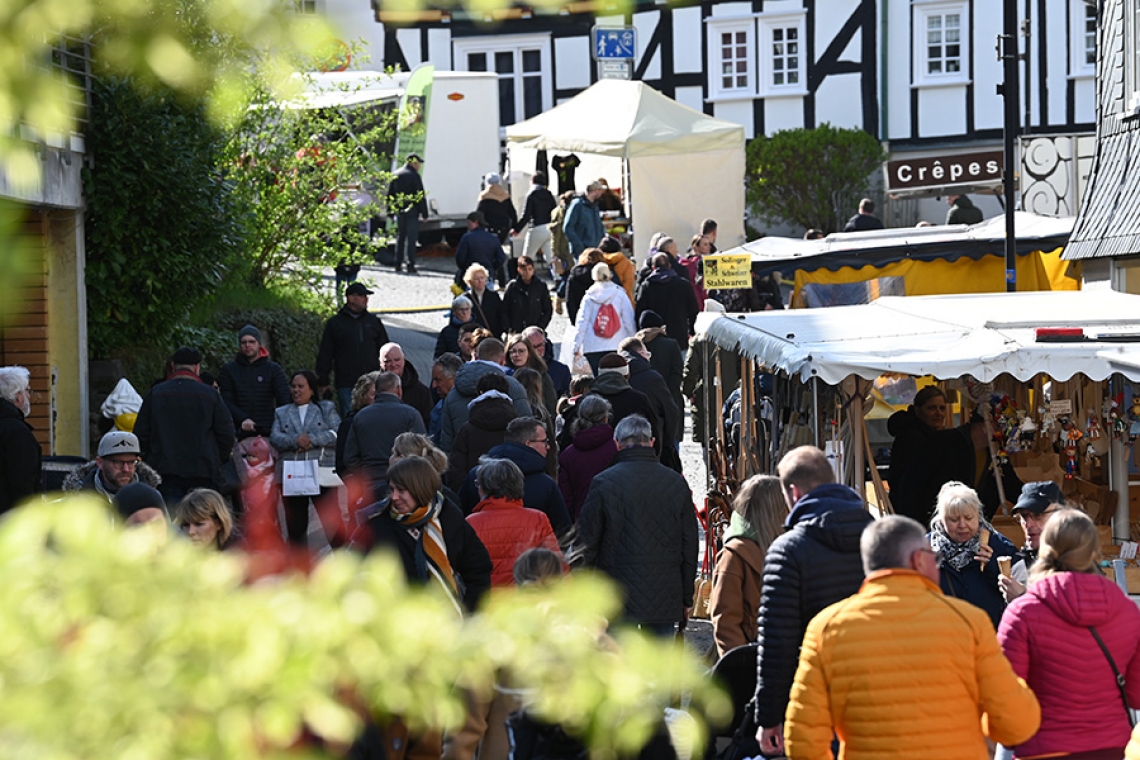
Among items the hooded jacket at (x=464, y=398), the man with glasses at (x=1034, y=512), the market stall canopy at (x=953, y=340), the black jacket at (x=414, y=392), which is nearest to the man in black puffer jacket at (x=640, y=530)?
the market stall canopy at (x=953, y=340)

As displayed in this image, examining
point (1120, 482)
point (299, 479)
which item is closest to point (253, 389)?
point (299, 479)

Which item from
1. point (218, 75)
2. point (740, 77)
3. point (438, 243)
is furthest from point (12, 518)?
point (740, 77)

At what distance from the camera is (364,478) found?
9.85 meters

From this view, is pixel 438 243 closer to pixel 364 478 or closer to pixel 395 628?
pixel 364 478

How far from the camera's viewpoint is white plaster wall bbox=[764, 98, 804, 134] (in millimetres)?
35500

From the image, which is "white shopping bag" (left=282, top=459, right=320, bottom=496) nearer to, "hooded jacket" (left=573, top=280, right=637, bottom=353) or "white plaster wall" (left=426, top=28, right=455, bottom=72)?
"hooded jacket" (left=573, top=280, right=637, bottom=353)

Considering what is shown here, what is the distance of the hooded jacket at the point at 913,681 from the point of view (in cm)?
464

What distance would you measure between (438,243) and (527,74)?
7541 millimetres

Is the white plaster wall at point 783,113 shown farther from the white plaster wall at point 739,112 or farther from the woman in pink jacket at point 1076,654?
the woman in pink jacket at point 1076,654

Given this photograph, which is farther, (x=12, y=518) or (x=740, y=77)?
(x=740, y=77)

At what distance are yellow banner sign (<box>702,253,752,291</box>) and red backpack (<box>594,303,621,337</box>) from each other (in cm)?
97

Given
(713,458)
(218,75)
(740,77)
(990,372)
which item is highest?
(740,77)

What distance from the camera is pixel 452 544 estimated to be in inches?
260

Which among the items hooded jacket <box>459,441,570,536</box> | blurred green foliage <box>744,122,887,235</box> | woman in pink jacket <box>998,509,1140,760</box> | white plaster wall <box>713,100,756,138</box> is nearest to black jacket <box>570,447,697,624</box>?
Answer: hooded jacket <box>459,441,570,536</box>
